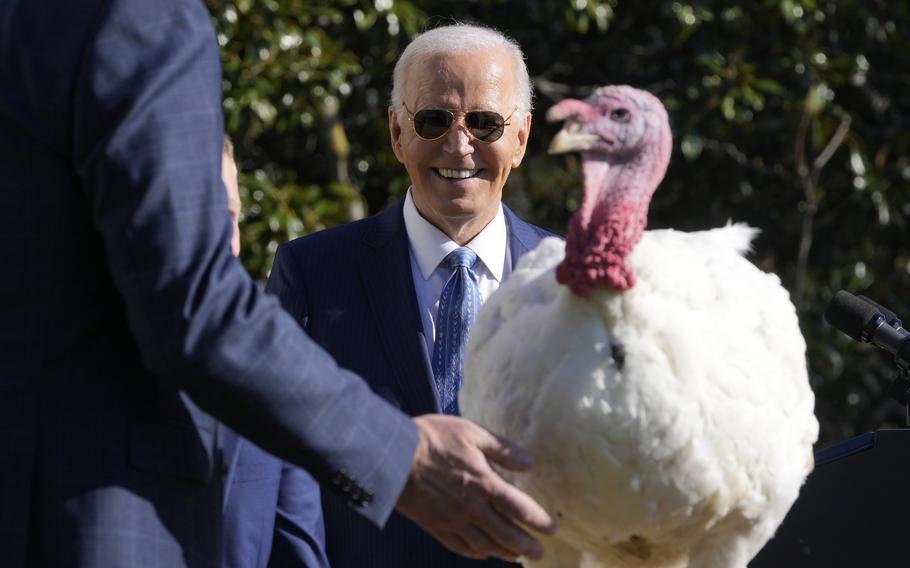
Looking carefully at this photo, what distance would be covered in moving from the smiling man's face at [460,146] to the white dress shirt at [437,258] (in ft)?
0.09

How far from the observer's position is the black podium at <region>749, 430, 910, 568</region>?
9.79ft

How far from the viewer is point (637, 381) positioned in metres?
2.19

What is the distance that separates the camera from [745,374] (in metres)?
2.30

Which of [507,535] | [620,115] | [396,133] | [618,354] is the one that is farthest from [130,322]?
[396,133]

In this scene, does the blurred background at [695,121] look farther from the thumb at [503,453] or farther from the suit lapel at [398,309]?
the thumb at [503,453]

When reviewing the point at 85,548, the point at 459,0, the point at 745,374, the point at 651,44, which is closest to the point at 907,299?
the point at 651,44

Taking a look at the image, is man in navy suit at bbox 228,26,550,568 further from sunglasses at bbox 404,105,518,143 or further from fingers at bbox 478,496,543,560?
fingers at bbox 478,496,543,560

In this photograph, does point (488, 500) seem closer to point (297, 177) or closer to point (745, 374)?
point (745, 374)

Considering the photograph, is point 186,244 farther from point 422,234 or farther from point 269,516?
point 422,234

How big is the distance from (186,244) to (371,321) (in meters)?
1.45

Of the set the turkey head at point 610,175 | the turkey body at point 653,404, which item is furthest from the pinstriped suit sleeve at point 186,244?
the turkey head at point 610,175

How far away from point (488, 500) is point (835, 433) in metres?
5.48

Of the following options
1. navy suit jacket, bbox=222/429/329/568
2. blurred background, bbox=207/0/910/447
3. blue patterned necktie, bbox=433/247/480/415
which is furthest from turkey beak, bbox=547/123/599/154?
blurred background, bbox=207/0/910/447

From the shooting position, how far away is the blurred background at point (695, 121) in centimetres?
561
